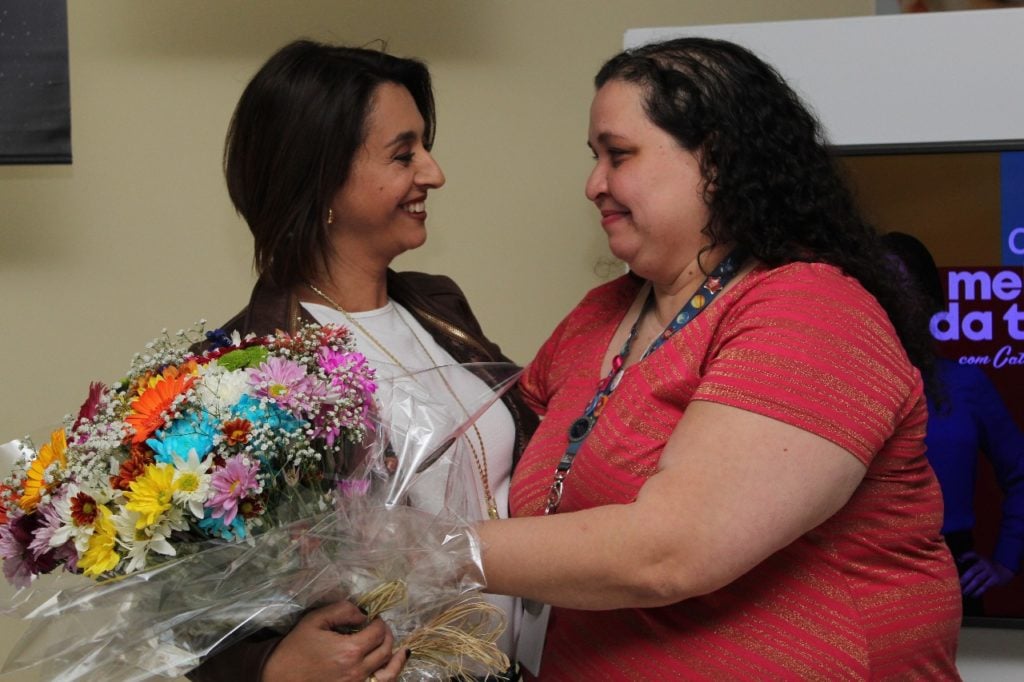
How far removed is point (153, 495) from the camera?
1.16m

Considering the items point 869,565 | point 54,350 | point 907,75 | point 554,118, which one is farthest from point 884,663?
point 54,350

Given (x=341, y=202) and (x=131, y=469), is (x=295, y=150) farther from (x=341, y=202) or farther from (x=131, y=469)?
(x=131, y=469)

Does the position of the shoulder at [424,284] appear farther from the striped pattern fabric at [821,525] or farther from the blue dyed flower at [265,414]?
the blue dyed flower at [265,414]

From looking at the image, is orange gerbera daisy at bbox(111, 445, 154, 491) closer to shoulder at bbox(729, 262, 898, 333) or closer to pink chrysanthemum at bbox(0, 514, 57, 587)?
pink chrysanthemum at bbox(0, 514, 57, 587)

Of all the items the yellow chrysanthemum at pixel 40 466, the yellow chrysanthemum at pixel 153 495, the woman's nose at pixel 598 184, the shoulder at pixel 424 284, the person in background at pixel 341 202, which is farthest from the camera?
the shoulder at pixel 424 284

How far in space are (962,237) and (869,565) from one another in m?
1.03

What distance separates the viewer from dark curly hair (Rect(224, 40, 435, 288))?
1916 millimetres

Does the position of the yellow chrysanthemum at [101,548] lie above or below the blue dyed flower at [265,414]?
below

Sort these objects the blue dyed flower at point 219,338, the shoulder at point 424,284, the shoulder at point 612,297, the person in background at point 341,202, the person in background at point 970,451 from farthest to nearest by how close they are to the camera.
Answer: the person in background at point 970,451, the shoulder at point 424,284, the person in background at point 341,202, the shoulder at point 612,297, the blue dyed flower at point 219,338

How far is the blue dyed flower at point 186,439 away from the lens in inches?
46.3

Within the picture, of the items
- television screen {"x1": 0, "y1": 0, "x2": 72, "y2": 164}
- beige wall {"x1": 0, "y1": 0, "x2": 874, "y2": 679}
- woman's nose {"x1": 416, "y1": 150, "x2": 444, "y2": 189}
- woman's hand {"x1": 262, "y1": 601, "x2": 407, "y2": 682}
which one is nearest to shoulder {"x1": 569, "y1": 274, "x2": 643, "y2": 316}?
woman's nose {"x1": 416, "y1": 150, "x2": 444, "y2": 189}

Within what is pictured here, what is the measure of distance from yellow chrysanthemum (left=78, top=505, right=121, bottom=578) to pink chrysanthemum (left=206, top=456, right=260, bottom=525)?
0.10 m

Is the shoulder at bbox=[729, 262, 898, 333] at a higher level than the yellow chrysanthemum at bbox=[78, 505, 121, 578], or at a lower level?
higher

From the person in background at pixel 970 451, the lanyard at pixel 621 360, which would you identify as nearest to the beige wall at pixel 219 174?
the person in background at pixel 970 451
